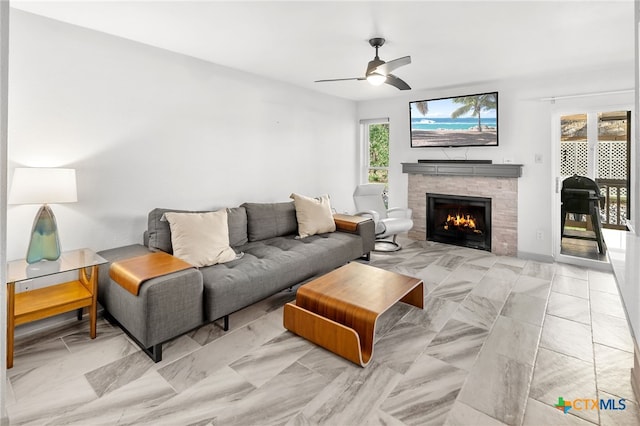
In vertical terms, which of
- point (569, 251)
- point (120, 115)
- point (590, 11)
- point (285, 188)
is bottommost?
point (569, 251)

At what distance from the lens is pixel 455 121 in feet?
16.0

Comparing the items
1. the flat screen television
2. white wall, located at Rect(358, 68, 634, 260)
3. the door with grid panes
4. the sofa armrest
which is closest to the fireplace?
white wall, located at Rect(358, 68, 634, 260)

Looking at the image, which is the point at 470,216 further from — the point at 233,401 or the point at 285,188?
the point at 233,401

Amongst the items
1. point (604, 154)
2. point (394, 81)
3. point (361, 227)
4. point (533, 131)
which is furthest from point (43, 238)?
point (604, 154)

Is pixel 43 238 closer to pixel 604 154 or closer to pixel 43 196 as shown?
pixel 43 196

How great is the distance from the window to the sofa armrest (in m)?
1.84

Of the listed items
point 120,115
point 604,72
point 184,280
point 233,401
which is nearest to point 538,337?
point 233,401

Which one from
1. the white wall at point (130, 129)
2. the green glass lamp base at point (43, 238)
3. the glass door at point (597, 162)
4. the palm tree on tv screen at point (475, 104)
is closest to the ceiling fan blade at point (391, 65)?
the white wall at point (130, 129)

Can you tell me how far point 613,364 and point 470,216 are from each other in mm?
3154

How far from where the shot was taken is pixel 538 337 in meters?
2.50

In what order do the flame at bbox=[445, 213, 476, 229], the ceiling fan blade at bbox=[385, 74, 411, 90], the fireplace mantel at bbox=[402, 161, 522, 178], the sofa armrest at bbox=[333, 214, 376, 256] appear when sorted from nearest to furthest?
the ceiling fan blade at bbox=[385, 74, 411, 90]
the sofa armrest at bbox=[333, 214, 376, 256]
the fireplace mantel at bbox=[402, 161, 522, 178]
the flame at bbox=[445, 213, 476, 229]

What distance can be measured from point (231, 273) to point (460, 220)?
154 inches

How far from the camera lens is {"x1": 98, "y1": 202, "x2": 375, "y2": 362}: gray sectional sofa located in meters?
2.18

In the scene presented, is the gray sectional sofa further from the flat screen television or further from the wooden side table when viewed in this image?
the flat screen television
